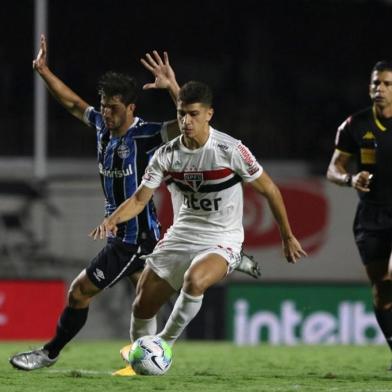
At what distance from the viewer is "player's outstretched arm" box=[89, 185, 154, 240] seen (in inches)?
302

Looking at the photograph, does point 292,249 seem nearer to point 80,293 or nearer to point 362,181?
point 362,181

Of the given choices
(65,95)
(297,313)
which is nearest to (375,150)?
(65,95)

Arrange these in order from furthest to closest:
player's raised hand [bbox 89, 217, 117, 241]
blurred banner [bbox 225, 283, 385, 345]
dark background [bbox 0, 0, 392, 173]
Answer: dark background [bbox 0, 0, 392, 173] → blurred banner [bbox 225, 283, 385, 345] → player's raised hand [bbox 89, 217, 117, 241]

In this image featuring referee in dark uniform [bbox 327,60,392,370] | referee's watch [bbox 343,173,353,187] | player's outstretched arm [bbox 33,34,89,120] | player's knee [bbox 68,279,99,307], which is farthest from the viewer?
player's outstretched arm [bbox 33,34,89,120]

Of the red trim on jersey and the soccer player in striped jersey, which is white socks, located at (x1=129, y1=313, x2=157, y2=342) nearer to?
the soccer player in striped jersey

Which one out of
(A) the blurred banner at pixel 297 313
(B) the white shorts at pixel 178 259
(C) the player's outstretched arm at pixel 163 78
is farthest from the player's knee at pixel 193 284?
(A) the blurred banner at pixel 297 313

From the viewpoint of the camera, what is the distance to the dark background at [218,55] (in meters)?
20.6

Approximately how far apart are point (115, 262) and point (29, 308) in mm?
7185

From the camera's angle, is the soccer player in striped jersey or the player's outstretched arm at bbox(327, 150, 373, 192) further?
the soccer player in striped jersey

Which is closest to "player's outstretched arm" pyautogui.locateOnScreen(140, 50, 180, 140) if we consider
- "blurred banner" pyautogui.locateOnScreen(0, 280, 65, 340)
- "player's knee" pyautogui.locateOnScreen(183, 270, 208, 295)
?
"player's knee" pyautogui.locateOnScreen(183, 270, 208, 295)

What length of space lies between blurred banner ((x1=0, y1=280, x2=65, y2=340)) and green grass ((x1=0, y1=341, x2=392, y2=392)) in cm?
224

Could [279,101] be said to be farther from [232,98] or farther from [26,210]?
[26,210]

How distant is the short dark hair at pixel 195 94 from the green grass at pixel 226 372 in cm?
176

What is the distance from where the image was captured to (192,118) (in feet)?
25.8
